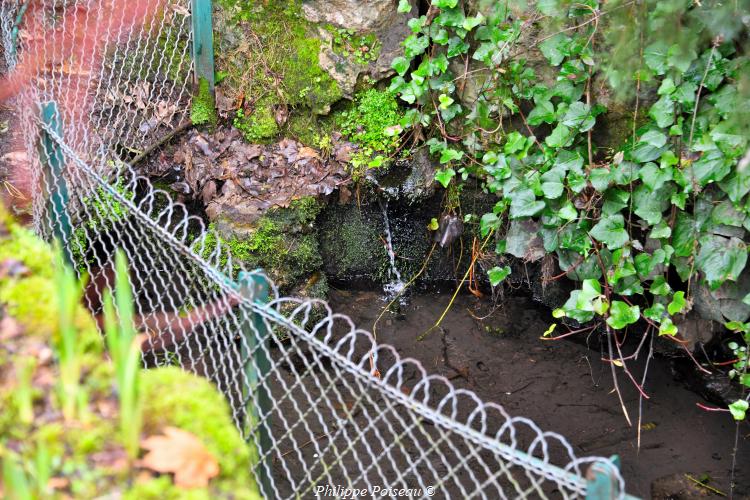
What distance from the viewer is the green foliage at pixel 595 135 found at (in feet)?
10.5

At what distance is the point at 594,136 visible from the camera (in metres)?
4.04

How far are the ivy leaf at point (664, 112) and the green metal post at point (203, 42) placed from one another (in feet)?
9.92

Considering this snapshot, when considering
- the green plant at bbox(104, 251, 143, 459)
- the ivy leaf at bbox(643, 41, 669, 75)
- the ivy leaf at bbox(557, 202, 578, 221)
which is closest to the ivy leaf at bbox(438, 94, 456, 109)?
the ivy leaf at bbox(557, 202, 578, 221)

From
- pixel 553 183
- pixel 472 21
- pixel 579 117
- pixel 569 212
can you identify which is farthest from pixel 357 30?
pixel 569 212

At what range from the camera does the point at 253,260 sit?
434 centimetres

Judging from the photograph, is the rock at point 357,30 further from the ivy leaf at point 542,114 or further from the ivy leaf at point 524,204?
the ivy leaf at point 524,204

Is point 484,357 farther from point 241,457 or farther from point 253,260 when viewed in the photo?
point 241,457

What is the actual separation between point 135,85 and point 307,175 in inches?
57.3

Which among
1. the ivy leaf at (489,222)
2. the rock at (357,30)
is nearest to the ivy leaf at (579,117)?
the ivy leaf at (489,222)

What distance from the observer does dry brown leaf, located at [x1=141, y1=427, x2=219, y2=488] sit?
5.04ft

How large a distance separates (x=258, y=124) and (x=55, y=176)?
1780mm

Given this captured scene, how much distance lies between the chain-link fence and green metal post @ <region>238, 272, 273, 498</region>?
468 mm

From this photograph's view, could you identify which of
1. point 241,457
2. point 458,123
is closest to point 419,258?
point 458,123

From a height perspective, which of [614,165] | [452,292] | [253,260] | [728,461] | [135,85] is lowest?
[728,461]
